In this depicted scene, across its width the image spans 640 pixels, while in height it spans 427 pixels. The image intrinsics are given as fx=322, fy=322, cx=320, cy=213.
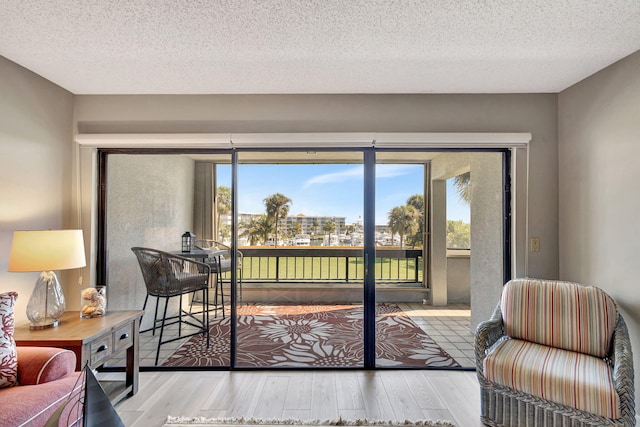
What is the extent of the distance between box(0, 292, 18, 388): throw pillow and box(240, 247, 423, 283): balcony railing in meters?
1.67

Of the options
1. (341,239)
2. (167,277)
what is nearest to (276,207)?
(341,239)

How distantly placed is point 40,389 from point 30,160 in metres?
1.73

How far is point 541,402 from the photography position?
191 centimetres

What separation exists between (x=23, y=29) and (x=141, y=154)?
1.25m

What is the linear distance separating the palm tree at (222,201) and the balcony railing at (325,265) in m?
0.40

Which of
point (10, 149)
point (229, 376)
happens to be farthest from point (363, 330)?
point (10, 149)

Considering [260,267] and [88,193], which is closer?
[88,193]

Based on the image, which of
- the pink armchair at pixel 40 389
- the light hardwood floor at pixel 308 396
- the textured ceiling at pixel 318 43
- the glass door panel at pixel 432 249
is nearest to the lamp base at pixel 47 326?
the pink armchair at pixel 40 389

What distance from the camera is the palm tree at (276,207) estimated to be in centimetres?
336

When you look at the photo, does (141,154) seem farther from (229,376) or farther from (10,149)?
(229,376)

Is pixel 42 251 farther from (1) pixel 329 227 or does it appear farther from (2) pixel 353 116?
(2) pixel 353 116

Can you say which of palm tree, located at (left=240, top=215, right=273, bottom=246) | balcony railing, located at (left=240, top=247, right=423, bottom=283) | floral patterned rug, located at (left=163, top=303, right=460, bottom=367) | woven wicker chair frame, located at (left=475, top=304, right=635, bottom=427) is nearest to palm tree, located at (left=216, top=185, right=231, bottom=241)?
palm tree, located at (left=240, top=215, right=273, bottom=246)

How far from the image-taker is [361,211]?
307 cm

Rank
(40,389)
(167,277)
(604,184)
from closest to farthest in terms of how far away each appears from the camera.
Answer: (40,389) < (604,184) < (167,277)
